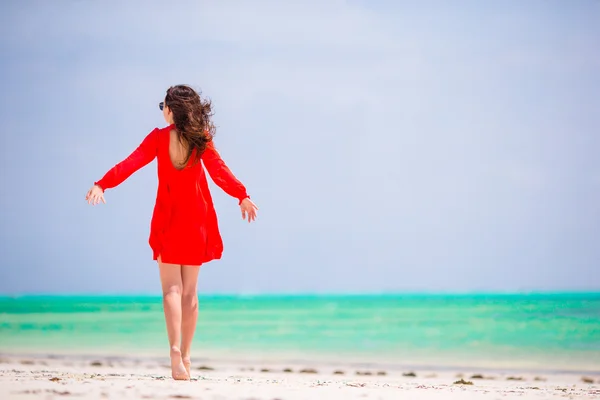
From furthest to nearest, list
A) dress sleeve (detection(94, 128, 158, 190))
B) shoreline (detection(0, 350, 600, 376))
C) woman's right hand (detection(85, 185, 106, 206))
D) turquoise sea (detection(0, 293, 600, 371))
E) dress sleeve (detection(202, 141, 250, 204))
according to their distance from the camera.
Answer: turquoise sea (detection(0, 293, 600, 371))
shoreline (detection(0, 350, 600, 376))
dress sleeve (detection(202, 141, 250, 204))
dress sleeve (detection(94, 128, 158, 190))
woman's right hand (detection(85, 185, 106, 206))

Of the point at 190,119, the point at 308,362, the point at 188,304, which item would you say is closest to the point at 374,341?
the point at 308,362

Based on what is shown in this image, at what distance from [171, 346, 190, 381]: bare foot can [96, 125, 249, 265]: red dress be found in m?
0.49

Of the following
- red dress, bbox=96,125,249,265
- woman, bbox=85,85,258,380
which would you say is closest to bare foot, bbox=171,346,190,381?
woman, bbox=85,85,258,380

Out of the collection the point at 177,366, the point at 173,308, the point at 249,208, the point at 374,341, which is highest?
the point at 249,208

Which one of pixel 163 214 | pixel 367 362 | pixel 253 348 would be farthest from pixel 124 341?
pixel 163 214

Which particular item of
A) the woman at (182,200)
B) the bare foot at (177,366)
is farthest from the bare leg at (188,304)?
the bare foot at (177,366)

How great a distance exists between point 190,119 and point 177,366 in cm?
138

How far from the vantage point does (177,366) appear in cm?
392

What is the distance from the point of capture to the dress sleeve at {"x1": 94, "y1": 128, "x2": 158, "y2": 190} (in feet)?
12.7

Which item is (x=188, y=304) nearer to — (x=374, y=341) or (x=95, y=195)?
(x=95, y=195)

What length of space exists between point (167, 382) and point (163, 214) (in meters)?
0.93

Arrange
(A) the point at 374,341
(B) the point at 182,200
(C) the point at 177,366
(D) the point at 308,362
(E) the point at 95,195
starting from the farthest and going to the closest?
(A) the point at 374,341 < (D) the point at 308,362 < (B) the point at 182,200 < (C) the point at 177,366 < (E) the point at 95,195

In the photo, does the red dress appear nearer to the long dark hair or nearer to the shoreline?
the long dark hair

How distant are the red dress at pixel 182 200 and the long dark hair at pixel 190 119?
6 centimetres
